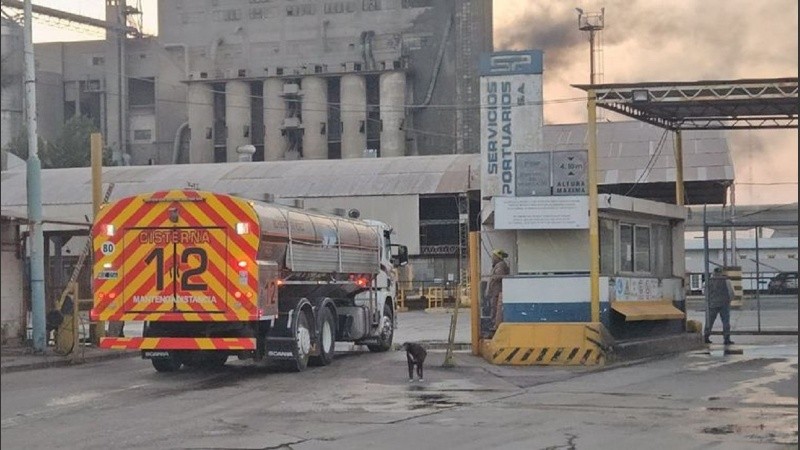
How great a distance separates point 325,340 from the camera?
66.6ft

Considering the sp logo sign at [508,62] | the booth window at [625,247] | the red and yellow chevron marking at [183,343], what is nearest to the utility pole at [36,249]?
the red and yellow chevron marking at [183,343]

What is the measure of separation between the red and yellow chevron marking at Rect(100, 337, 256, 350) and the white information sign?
5.34m

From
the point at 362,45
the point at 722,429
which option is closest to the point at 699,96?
the point at 722,429

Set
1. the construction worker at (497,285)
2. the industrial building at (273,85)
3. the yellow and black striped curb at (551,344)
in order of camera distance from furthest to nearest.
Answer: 1. the industrial building at (273,85)
2. the construction worker at (497,285)
3. the yellow and black striped curb at (551,344)

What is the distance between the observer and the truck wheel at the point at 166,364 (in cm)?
1908

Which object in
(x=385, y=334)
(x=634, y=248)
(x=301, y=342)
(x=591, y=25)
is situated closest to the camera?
(x=301, y=342)

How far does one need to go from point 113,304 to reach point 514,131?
38.6 feet

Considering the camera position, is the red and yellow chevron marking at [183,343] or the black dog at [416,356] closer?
the black dog at [416,356]

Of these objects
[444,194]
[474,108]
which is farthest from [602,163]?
[474,108]

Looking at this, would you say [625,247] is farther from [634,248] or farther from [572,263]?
[572,263]

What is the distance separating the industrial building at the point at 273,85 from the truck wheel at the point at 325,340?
45072mm

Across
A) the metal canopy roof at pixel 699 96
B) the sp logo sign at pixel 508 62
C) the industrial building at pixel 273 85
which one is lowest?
the metal canopy roof at pixel 699 96

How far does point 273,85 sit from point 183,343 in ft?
215

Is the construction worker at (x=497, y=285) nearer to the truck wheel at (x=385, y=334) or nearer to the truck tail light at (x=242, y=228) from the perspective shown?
the truck wheel at (x=385, y=334)
